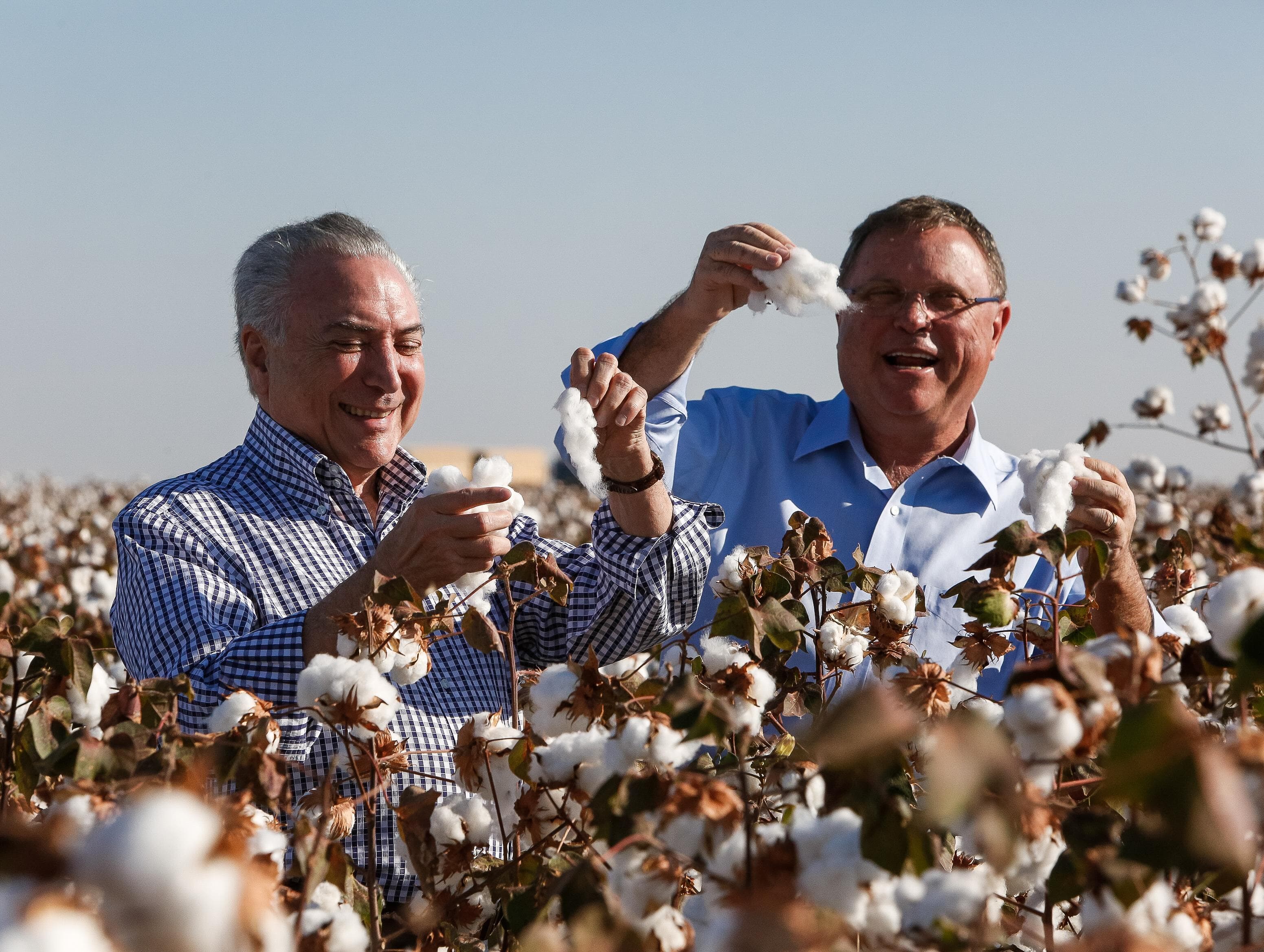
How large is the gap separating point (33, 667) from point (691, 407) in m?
2.29

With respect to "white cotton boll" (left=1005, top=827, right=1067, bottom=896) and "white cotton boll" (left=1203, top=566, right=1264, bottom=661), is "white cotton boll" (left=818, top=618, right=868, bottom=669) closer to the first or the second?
"white cotton boll" (left=1005, top=827, right=1067, bottom=896)

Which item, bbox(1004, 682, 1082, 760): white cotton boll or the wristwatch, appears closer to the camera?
bbox(1004, 682, 1082, 760): white cotton boll

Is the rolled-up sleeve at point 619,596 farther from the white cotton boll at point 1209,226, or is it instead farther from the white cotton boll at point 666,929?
the white cotton boll at point 1209,226

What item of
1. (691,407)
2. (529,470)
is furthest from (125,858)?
(529,470)

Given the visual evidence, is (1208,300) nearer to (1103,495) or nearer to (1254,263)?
(1254,263)

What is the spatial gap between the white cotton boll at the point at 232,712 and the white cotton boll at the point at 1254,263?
3.77 metres

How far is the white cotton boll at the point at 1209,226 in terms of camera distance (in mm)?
4469

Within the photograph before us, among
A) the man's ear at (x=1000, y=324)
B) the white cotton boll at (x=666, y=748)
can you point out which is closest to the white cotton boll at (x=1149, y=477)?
the man's ear at (x=1000, y=324)

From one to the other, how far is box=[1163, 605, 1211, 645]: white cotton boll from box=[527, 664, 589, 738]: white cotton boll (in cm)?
83

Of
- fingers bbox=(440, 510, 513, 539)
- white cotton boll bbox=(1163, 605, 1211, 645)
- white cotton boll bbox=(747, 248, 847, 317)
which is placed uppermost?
white cotton boll bbox=(747, 248, 847, 317)

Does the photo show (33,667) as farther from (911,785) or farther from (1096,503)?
(1096,503)

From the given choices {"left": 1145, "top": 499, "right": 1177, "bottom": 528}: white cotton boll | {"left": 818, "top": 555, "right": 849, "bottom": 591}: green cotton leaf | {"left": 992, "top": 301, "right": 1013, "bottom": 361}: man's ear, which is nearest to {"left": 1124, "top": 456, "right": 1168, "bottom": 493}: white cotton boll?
{"left": 1145, "top": 499, "right": 1177, "bottom": 528}: white cotton boll

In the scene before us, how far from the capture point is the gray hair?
2631 millimetres

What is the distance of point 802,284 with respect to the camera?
7.79ft
